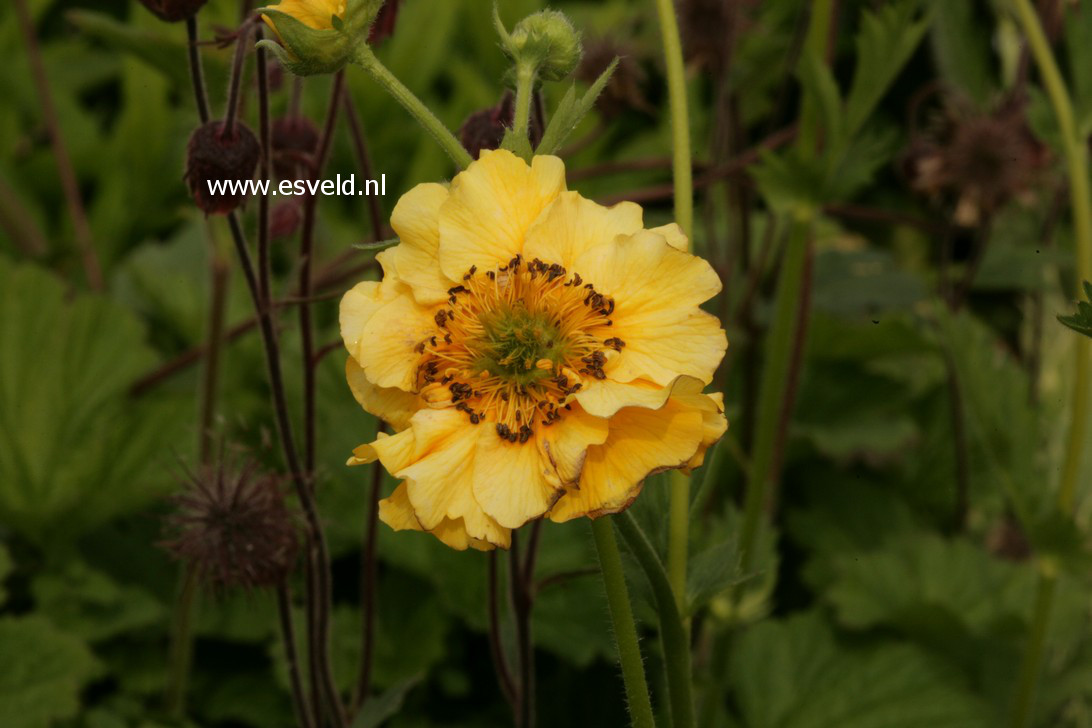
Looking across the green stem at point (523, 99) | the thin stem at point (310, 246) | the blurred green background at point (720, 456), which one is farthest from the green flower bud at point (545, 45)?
the blurred green background at point (720, 456)

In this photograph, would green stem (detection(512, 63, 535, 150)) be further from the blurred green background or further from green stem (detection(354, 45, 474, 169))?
the blurred green background

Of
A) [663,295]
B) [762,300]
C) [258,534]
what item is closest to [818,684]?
[762,300]

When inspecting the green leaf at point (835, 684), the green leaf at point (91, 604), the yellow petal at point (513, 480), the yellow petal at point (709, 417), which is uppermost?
the yellow petal at point (709, 417)

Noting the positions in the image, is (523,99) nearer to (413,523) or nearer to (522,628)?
(413,523)

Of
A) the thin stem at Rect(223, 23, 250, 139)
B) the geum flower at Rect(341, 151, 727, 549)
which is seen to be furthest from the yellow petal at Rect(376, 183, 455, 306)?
the thin stem at Rect(223, 23, 250, 139)

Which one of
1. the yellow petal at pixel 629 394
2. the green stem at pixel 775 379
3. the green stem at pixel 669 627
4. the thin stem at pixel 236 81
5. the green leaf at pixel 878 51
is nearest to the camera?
the yellow petal at pixel 629 394

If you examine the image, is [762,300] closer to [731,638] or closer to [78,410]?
[731,638]

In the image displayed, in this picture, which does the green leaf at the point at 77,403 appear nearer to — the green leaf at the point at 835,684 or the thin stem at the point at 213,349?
the thin stem at the point at 213,349
